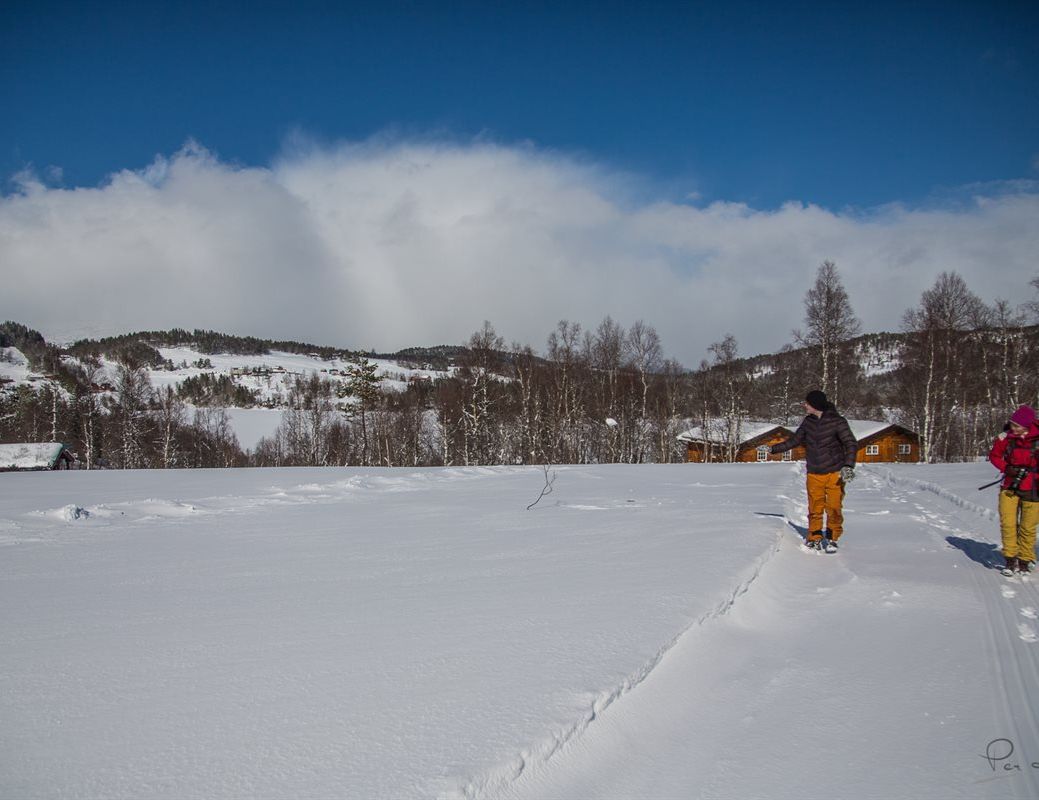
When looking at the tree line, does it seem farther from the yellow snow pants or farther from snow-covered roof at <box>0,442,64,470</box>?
the yellow snow pants

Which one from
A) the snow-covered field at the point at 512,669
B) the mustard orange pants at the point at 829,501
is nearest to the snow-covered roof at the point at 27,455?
the snow-covered field at the point at 512,669

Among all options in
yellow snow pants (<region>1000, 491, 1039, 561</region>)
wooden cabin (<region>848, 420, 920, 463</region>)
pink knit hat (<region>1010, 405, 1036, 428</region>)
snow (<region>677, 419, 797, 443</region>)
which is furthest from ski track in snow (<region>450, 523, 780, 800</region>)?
wooden cabin (<region>848, 420, 920, 463</region>)

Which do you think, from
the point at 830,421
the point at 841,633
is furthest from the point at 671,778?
the point at 830,421

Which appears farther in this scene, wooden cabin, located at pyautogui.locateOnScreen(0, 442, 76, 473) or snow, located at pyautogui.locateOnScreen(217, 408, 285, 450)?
snow, located at pyautogui.locateOnScreen(217, 408, 285, 450)

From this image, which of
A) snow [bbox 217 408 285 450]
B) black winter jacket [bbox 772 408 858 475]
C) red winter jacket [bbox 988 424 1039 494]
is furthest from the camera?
snow [bbox 217 408 285 450]

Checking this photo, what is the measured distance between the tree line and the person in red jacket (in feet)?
47.8

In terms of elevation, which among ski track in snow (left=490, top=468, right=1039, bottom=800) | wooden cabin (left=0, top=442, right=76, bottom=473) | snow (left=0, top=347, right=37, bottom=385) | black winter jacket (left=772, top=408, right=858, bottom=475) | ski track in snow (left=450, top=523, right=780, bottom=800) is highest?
snow (left=0, top=347, right=37, bottom=385)

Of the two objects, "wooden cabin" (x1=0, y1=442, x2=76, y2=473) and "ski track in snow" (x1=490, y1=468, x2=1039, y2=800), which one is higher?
"ski track in snow" (x1=490, y1=468, x2=1039, y2=800)

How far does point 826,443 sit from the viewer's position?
21.6 feet

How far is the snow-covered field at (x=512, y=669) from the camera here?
81.4 inches

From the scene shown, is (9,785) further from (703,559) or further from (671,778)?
(703,559)

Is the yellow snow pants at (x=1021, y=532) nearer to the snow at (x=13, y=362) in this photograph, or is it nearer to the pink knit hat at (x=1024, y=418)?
the pink knit hat at (x=1024, y=418)

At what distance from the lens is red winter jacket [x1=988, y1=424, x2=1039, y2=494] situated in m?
5.30

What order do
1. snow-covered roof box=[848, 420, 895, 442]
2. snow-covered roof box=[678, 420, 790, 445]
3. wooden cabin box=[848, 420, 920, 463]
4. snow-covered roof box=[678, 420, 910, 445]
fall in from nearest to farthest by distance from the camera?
snow-covered roof box=[678, 420, 790, 445] → snow-covered roof box=[678, 420, 910, 445] → snow-covered roof box=[848, 420, 895, 442] → wooden cabin box=[848, 420, 920, 463]
